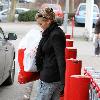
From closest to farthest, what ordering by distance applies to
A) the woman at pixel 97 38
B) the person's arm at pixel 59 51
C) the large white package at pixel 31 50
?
the person's arm at pixel 59 51
the large white package at pixel 31 50
the woman at pixel 97 38

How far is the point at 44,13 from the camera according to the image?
207 inches

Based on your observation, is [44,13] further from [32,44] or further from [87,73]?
[87,73]

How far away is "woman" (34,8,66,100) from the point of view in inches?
207

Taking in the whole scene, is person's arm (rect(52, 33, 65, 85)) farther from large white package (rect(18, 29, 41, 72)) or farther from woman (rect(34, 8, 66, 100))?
large white package (rect(18, 29, 41, 72))

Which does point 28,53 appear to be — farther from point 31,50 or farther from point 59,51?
point 59,51

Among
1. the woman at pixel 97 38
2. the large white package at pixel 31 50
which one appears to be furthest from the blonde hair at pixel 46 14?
the woman at pixel 97 38

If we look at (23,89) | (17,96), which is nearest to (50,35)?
(17,96)

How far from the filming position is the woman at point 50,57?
5250mm

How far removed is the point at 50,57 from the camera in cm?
537

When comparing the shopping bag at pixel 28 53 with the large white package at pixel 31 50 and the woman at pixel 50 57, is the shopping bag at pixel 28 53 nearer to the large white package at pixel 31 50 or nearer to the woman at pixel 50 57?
the large white package at pixel 31 50

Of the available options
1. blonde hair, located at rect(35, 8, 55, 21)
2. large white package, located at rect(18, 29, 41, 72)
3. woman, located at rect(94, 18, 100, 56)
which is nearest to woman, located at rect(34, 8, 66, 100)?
blonde hair, located at rect(35, 8, 55, 21)

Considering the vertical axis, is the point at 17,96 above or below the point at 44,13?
below

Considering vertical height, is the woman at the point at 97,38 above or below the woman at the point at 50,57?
below

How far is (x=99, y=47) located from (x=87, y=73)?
9647 mm
